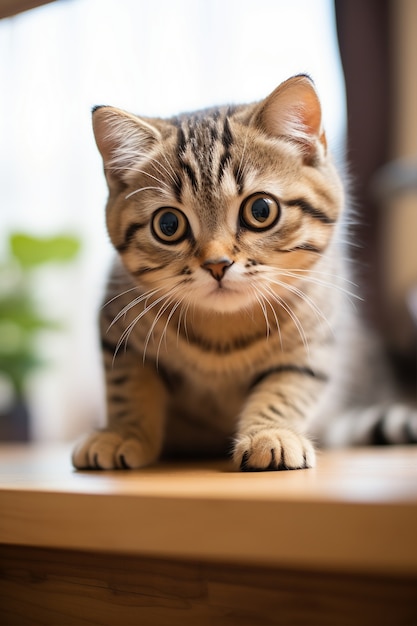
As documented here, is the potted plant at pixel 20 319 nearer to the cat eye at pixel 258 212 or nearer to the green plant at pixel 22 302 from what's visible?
the green plant at pixel 22 302

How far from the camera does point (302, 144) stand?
40.0 inches

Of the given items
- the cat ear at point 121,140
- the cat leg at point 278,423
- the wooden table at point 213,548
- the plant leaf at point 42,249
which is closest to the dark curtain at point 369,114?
the plant leaf at point 42,249

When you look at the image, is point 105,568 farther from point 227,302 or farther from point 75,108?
point 75,108

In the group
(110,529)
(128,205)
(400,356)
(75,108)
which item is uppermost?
(75,108)

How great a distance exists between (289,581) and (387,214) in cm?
179

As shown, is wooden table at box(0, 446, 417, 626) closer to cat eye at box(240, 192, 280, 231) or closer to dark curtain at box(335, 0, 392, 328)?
cat eye at box(240, 192, 280, 231)

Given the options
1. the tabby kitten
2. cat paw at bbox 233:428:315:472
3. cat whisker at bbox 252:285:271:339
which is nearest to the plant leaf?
the tabby kitten

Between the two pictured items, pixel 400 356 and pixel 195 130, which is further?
pixel 400 356

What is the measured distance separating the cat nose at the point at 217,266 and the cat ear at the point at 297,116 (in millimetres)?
253

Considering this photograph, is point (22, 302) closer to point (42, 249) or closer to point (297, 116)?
point (42, 249)

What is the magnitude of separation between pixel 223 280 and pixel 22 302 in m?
1.17

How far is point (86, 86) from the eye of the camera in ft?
6.58

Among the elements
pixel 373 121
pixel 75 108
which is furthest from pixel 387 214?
pixel 75 108

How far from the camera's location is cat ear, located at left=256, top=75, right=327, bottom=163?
94 cm
